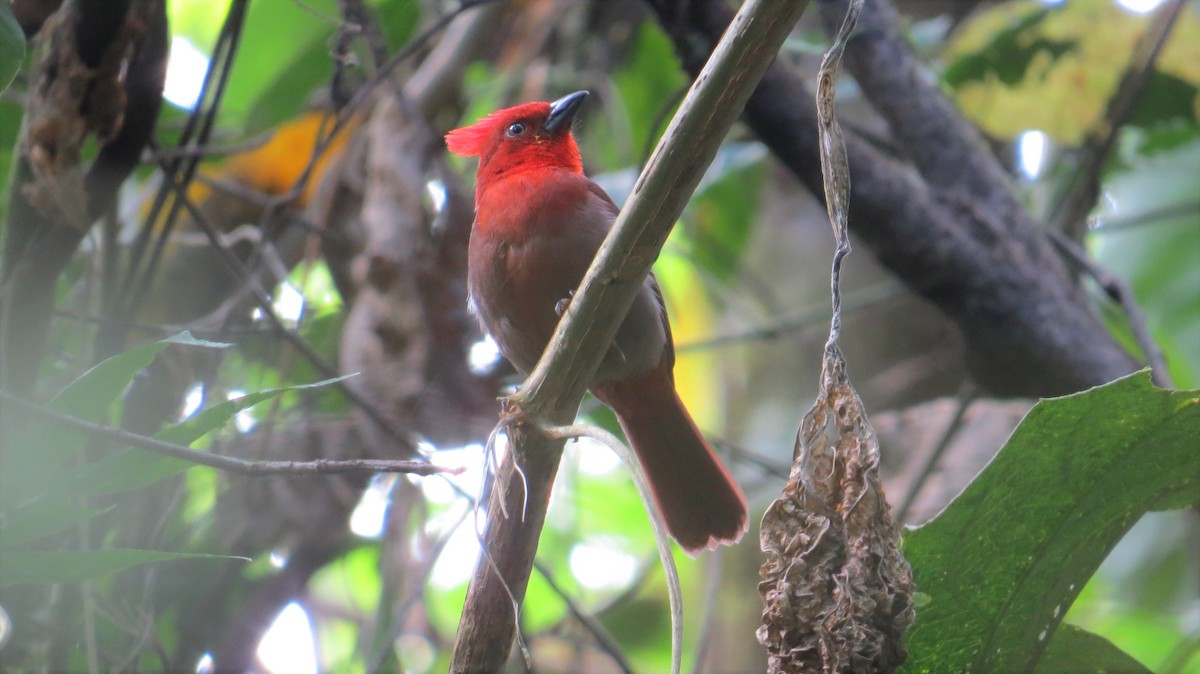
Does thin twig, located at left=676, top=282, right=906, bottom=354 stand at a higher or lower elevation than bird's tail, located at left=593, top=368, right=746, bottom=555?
higher

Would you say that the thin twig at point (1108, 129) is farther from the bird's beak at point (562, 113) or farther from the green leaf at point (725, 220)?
the bird's beak at point (562, 113)

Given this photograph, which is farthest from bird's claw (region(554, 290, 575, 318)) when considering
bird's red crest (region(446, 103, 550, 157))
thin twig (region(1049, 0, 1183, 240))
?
thin twig (region(1049, 0, 1183, 240))

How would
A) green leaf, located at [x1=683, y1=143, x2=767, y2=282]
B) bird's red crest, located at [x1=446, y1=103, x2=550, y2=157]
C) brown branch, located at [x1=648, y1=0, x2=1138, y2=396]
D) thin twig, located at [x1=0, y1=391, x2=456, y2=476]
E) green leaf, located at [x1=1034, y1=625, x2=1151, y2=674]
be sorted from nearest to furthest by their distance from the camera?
thin twig, located at [x1=0, y1=391, x2=456, y2=476] → green leaf, located at [x1=1034, y1=625, x2=1151, y2=674] → brown branch, located at [x1=648, y1=0, x2=1138, y2=396] → bird's red crest, located at [x1=446, y1=103, x2=550, y2=157] → green leaf, located at [x1=683, y1=143, x2=767, y2=282]

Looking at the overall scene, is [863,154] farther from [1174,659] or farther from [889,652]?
[889,652]

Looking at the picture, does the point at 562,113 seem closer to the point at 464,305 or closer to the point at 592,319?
the point at 464,305

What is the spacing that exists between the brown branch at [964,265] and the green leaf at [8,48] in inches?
66.8

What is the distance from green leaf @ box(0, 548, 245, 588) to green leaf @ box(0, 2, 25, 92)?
0.76 metres

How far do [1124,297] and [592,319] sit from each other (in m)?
2.16

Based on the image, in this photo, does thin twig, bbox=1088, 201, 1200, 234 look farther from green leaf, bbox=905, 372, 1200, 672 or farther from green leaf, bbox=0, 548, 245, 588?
green leaf, bbox=0, 548, 245, 588

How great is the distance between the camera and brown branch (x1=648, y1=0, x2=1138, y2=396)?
3074 mm

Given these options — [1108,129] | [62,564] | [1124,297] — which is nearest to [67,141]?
[62,564]

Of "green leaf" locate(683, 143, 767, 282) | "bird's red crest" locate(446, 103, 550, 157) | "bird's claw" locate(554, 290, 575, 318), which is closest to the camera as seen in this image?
"bird's claw" locate(554, 290, 575, 318)

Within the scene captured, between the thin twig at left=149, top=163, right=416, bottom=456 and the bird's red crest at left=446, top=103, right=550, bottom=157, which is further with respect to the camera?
the bird's red crest at left=446, top=103, right=550, bottom=157

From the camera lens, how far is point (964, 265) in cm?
320
